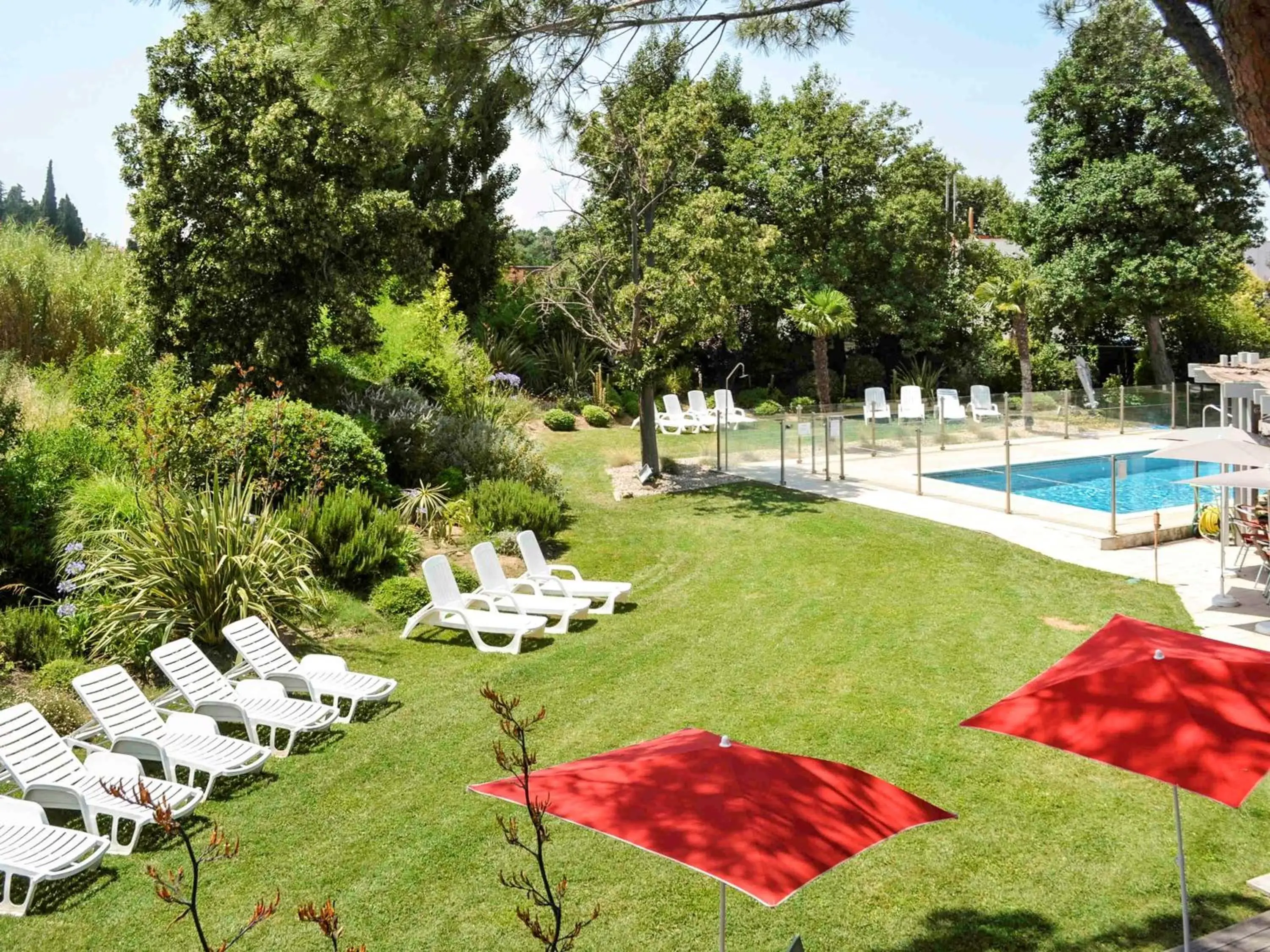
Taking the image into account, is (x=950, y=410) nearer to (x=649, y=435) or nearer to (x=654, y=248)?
(x=649, y=435)

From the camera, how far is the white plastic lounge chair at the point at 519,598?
36.6ft

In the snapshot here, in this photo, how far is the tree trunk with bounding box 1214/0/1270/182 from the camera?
459 centimetres

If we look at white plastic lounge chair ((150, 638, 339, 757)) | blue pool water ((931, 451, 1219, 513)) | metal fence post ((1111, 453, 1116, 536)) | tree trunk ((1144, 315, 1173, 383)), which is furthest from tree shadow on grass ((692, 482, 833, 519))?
tree trunk ((1144, 315, 1173, 383))

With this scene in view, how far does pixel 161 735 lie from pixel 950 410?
652 inches

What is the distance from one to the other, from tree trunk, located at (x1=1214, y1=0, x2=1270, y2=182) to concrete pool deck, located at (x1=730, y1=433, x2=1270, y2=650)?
669 cm

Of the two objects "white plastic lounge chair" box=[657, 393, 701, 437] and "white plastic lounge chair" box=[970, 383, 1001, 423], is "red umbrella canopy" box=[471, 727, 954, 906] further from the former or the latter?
"white plastic lounge chair" box=[657, 393, 701, 437]

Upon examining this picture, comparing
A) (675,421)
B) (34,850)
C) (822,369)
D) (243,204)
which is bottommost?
(34,850)

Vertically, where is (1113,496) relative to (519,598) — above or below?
above

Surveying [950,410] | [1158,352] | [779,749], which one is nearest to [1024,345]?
[1158,352]

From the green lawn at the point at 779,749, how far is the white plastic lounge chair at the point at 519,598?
26cm

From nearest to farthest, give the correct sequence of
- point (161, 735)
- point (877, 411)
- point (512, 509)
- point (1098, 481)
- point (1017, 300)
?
point (161, 735)
point (512, 509)
point (1098, 481)
point (877, 411)
point (1017, 300)

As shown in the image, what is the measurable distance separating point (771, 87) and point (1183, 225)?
448 inches

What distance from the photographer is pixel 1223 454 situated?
36.0ft

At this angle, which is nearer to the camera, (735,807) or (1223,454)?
(735,807)
